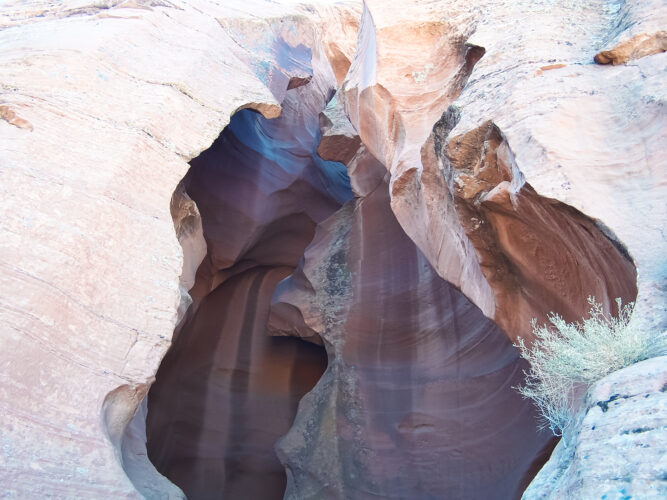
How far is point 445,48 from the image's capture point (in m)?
6.50

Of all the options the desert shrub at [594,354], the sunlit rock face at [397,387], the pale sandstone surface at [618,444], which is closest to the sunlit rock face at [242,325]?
the sunlit rock face at [397,387]

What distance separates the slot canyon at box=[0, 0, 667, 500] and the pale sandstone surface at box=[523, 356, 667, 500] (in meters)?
0.01

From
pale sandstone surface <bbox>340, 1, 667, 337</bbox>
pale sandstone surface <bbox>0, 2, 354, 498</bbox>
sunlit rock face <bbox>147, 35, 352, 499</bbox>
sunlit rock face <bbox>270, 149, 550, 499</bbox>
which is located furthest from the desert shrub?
sunlit rock face <bbox>147, 35, 352, 499</bbox>

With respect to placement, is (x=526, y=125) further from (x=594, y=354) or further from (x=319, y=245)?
(x=319, y=245)

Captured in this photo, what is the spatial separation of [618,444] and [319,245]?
7.76 m

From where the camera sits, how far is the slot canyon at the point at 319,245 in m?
3.61

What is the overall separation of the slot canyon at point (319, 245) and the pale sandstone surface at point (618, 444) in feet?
0.04

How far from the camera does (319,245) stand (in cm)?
959

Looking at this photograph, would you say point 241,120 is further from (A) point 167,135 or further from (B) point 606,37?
(B) point 606,37

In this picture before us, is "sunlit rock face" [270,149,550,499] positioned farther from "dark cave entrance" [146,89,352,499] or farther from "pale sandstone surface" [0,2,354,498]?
"pale sandstone surface" [0,2,354,498]

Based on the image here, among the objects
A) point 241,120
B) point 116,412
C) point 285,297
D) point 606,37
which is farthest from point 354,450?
point 241,120

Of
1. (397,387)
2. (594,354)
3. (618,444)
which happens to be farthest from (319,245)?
(618,444)

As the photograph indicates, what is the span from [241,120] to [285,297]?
337 centimetres

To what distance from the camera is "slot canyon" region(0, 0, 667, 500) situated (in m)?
3.61
